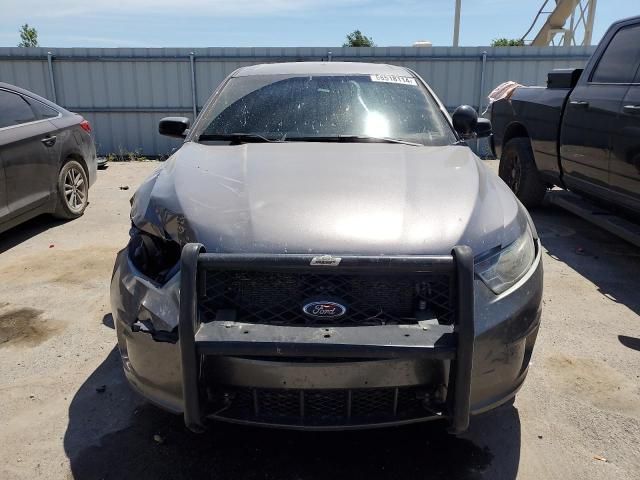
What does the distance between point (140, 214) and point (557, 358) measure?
2.51m

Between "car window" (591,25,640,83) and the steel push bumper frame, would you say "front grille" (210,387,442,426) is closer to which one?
the steel push bumper frame

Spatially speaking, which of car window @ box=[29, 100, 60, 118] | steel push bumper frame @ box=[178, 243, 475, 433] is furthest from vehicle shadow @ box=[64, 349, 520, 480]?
car window @ box=[29, 100, 60, 118]

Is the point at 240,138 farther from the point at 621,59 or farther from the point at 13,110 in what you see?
the point at 621,59

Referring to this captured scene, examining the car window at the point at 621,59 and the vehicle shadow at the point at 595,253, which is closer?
the vehicle shadow at the point at 595,253

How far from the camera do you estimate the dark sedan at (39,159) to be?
17.2 feet

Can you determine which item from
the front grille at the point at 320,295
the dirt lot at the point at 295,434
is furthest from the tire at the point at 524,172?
the front grille at the point at 320,295

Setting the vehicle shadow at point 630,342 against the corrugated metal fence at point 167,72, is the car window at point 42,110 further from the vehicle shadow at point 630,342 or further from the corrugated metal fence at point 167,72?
the corrugated metal fence at point 167,72

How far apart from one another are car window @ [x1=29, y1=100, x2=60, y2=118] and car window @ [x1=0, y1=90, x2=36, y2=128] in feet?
0.36

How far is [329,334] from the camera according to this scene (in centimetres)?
194

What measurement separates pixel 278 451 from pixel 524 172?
5086 millimetres

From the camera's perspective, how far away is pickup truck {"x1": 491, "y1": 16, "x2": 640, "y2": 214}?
4516 mm

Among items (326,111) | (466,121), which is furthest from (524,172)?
(326,111)

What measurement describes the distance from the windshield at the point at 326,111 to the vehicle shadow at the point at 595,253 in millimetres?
2108

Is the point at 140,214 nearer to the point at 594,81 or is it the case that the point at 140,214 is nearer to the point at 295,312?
the point at 295,312
